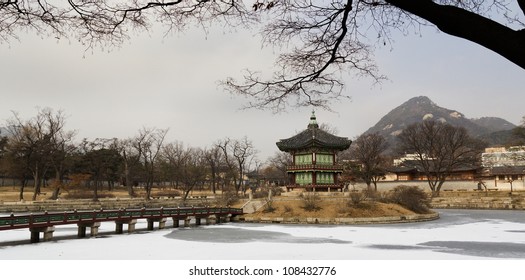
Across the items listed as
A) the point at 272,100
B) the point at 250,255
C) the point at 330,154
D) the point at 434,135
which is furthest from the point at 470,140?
the point at 272,100

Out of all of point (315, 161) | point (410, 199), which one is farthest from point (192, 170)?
point (410, 199)

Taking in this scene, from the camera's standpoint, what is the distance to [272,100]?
236 inches

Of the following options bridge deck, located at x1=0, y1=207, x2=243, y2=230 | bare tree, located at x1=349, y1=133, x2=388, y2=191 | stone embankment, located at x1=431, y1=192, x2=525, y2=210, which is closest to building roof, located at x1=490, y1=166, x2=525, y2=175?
stone embankment, located at x1=431, y1=192, x2=525, y2=210

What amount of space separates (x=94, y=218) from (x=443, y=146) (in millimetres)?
55042

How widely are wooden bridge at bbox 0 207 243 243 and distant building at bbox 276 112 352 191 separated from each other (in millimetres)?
11418

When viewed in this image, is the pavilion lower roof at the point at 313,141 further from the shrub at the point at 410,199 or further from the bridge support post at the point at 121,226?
the bridge support post at the point at 121,226

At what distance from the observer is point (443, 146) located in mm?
65562

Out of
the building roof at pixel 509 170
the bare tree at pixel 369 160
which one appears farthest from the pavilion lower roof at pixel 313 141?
the building roof at pixel 509 170

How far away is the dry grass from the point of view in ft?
120

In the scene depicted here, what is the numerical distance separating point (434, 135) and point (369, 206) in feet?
103

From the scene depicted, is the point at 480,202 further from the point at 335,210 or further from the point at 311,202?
the point at 311,202

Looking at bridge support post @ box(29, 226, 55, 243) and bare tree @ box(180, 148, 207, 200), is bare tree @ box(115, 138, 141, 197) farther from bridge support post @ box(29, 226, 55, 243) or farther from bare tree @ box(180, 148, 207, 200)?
bridge support post @ box(29, 226, 55, 243)

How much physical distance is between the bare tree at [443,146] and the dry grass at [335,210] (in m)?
25.8

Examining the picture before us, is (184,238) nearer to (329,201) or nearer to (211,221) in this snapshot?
(211,221)
